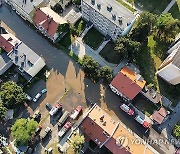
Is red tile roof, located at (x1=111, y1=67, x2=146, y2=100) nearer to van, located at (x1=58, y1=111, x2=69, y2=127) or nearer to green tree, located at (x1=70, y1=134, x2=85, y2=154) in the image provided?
van, located at (x1=58, y1=111, x2=69, y2=127)

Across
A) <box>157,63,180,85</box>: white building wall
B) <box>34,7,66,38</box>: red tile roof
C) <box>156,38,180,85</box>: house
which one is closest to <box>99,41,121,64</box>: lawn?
<box>156,38,180,85</box>: house

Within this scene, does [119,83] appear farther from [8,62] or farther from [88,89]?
[8,62]

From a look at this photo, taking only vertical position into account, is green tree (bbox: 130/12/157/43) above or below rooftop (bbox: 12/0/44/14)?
above

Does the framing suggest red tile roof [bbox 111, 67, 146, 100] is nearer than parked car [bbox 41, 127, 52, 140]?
Yes

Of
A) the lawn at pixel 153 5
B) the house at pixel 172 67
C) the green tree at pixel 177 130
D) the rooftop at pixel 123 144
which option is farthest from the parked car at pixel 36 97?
the lawn at pixel 153 5

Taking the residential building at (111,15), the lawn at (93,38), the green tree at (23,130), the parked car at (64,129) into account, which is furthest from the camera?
the lawn at (93,38)

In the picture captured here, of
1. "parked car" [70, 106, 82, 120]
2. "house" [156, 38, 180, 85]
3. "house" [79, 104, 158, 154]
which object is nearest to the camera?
"house" [79, 104, 158, 154]

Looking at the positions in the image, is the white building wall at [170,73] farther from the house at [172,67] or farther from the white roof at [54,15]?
the white roof at [54,15]
